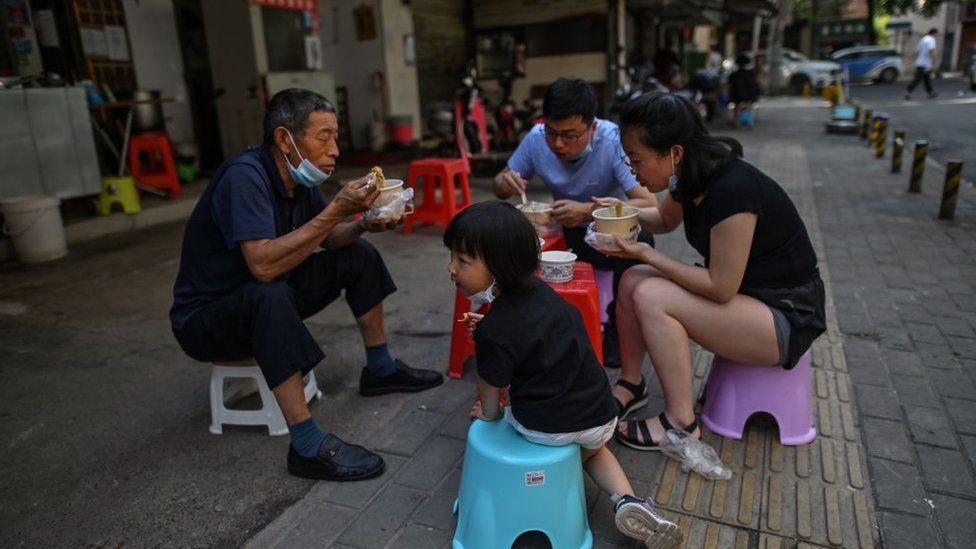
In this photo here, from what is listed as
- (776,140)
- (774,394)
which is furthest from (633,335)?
(776,140)

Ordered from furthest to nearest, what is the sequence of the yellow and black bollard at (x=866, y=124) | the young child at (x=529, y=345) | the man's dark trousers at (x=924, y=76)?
the man's dark trousers at (x=924, y=76), the yellow and black bollard at (x=866, y=124), the young child at (x=529, y=345)

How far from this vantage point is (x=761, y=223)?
229 cm

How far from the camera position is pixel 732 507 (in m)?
2.22

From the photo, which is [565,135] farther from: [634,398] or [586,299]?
[634,398]

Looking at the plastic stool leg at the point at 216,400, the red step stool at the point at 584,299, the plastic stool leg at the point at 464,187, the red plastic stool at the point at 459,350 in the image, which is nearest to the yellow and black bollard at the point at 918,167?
the plastic stool leg at the point at 464,187

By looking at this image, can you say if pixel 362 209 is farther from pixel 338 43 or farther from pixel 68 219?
pixel 338 43

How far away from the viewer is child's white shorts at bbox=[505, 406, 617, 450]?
1.96 metres

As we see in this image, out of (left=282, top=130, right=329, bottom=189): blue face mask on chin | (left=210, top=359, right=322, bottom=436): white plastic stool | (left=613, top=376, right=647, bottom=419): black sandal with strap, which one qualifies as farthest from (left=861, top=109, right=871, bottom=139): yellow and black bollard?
(left=210, top=359, right=322, bottom=436): white plastic stool

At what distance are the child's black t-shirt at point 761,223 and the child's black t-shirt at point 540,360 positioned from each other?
27.8 inches

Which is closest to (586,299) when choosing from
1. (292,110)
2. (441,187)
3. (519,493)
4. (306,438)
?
(519,493)

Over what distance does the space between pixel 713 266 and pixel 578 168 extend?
49.5 inches

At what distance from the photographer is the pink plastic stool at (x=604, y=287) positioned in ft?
11.5

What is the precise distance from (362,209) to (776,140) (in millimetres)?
12014

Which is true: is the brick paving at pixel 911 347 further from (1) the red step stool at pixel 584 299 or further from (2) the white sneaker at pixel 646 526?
(1) the red step stool at pixel 584 299
